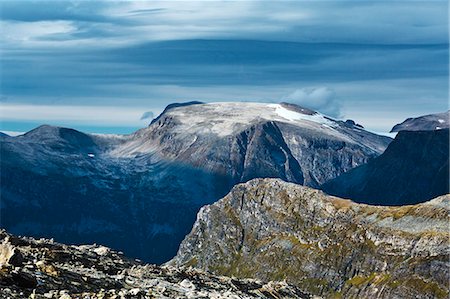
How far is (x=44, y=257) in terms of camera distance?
72500 millimetres

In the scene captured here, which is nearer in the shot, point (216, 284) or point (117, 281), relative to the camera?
point (117, 281)

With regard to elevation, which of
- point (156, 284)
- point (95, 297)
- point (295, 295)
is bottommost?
point (295, 295)

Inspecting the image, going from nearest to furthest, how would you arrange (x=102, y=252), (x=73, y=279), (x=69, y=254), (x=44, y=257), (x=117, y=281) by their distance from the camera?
1. (x=73, y=279)
2. (x=117, y=281)
3. (x=44, y=257)
4. (x=69, y=254)
5. (x=102, y=252)

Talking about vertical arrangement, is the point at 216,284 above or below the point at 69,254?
below

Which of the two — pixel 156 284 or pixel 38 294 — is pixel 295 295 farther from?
pixel 38 294

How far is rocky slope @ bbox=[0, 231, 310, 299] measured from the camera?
1951 inches

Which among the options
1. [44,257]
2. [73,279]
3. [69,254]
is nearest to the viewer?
[73,279]

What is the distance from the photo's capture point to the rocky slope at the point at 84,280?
4956cm

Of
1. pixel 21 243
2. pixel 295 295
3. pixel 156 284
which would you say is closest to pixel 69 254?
pixel 21 243

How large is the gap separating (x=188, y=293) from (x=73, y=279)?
1026cm

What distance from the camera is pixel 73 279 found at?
195 ft

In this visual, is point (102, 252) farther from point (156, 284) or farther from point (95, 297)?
point (95, 297)

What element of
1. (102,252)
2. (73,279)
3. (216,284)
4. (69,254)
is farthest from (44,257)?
(102,252)

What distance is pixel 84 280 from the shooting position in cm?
6144
